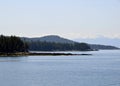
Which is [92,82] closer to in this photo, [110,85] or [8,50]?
[110,85]

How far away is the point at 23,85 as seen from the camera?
192 feet

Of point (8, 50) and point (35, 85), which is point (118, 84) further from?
point (8, 50)

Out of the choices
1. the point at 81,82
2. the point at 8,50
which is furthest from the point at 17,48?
the point at 81,82

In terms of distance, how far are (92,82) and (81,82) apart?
1805mm

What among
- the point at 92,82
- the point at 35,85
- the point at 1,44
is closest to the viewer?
the point at 35,85

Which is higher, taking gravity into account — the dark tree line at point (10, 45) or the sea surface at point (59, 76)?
the dark tree line at point (10, 45)

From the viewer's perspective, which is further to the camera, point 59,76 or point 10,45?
point 10,45

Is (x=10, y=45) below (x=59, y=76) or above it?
above

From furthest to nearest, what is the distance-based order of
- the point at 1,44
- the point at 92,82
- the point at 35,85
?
the point at 1,44 < the point at 92,82 < the point at 35,85

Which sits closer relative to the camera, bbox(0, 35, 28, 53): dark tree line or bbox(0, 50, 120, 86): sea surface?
bbox(0, 50, 120, 86): sea surface

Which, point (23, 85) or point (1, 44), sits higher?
point (1, 44)

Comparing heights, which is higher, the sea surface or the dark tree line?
the dark tree line

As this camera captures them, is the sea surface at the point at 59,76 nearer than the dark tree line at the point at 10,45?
Yes

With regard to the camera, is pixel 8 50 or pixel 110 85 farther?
pixel 8 50
